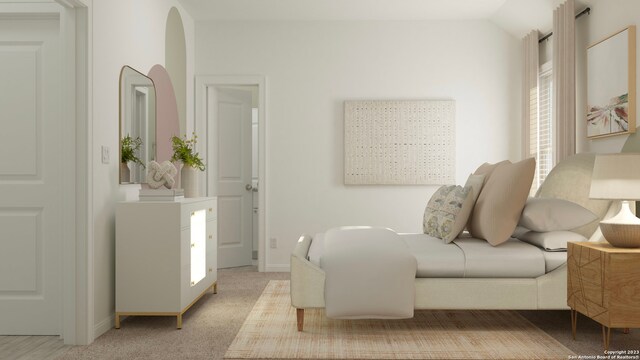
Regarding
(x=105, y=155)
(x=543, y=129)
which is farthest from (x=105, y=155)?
(x=543, y=129)

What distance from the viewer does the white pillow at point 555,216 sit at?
3.37m

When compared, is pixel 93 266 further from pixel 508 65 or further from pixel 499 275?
pixel 508 65

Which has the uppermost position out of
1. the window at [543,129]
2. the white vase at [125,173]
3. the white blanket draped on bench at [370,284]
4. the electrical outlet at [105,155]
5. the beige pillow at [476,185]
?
the window at [543,129]

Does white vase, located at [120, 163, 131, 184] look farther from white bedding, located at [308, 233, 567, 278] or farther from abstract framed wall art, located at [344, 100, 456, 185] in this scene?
abstract framed wall art, located at [344, 100, 456, 185]

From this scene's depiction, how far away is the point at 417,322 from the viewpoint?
3.55 m

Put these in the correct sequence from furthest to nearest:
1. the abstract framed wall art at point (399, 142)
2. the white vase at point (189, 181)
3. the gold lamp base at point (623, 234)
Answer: the abstract framed wall art at point (399, 142) < the white vase at point (189, 181) < the gold lamp base at point (623, 234)

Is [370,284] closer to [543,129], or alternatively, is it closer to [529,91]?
[543,129]

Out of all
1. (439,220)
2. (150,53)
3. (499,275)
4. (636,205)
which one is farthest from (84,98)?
(636,205)

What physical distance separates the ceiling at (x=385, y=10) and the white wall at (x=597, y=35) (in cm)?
60

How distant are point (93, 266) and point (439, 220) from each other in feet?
7.40

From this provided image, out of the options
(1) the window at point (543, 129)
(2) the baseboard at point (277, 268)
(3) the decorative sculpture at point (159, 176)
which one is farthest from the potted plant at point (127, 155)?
(1) the window at point (543, 129)

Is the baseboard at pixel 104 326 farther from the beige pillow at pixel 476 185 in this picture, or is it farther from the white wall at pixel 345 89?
the beige pillow at pixel 476 185

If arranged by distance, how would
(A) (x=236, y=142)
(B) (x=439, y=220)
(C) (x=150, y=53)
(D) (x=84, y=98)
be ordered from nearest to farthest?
(D) (x=84, y=98) → (B) (x=439, y=220) → (C) (x=150, y=53) → (A) (x=236, y=142)

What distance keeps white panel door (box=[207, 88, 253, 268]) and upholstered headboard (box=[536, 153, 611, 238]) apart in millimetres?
3316
